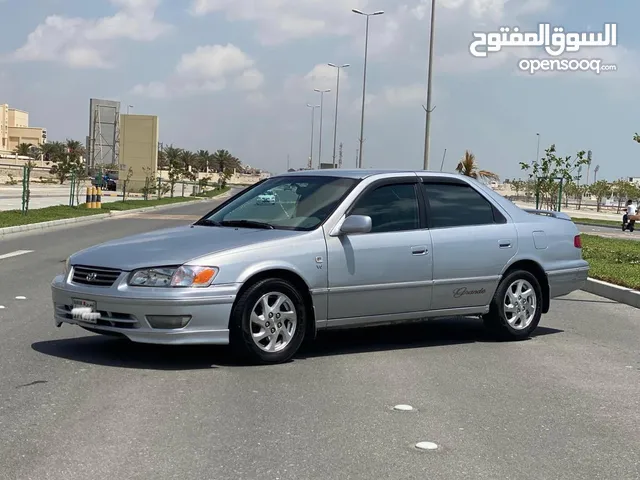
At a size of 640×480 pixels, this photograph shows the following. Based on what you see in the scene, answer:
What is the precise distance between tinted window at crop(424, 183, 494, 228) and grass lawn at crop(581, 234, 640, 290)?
16.3 ft

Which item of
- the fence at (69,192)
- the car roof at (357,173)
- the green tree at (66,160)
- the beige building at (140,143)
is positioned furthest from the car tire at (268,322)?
the beige building at (140,143)

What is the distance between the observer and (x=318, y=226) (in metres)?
7.70

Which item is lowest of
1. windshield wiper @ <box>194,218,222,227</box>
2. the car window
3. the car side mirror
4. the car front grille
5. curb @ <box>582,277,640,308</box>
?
curb @ <box>582,277,640,308</box>

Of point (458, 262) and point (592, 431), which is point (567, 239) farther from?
point (592, 431)

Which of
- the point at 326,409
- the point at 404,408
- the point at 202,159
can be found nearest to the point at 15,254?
the point at 326,409

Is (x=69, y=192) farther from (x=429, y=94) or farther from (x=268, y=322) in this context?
(x=268, y=322)

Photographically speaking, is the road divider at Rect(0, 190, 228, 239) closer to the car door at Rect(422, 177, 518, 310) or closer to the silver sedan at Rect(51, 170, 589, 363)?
the silver sedan at Rect(51, 170, 589, 363)

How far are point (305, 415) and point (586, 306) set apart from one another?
7.49 meters

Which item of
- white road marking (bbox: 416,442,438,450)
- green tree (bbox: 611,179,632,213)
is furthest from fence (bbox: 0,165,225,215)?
green tree (bbox: 611,179,632,213)

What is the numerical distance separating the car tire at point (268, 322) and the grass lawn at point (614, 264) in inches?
282

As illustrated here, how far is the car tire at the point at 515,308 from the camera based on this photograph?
887 centimetres

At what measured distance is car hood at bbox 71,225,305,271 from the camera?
7.03m

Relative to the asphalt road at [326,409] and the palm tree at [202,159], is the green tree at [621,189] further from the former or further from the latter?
the asphalt road at [326,409]

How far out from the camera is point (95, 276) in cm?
719
